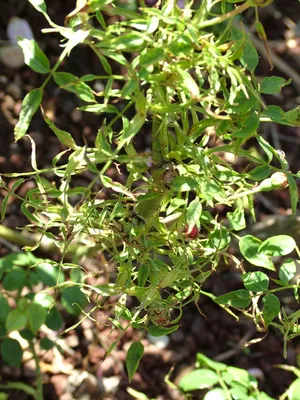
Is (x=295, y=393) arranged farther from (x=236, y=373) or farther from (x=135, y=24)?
(x=135, y=24)

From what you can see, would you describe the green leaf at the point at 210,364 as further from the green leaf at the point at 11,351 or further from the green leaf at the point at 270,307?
the green leaf at the point at 270,307

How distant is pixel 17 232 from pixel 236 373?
56cm

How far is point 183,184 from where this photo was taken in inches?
28.0

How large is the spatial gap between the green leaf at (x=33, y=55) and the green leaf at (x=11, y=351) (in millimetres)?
746

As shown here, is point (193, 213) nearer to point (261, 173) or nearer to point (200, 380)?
point (261, 173)

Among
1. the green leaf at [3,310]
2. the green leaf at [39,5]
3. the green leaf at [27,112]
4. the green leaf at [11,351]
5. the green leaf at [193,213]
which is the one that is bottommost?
the green leaf at [11,351]

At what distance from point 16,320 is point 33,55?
2.31 ft

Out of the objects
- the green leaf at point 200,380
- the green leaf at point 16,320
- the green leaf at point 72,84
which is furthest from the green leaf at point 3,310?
the green leaf at point 72,84

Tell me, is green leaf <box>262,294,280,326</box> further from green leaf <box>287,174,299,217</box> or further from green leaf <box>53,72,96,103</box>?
green leaf <box>53,72,96,103</box>

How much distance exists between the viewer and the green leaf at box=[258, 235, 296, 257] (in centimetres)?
82

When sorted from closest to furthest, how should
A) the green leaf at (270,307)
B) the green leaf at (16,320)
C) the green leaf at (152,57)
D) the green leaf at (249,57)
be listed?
the green leaf at (152,57)
the green leaf at (249,57)
the green leaf at (270,307)
the green leaf at (16,320)

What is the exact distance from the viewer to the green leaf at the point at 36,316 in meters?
1.23

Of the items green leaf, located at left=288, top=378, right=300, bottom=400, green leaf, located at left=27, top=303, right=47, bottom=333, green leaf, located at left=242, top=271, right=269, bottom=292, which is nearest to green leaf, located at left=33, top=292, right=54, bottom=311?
green leaf, located at left=27, top=303, right=47, bottom=333

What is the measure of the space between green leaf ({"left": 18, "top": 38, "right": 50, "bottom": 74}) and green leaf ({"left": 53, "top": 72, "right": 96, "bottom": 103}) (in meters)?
0.01
